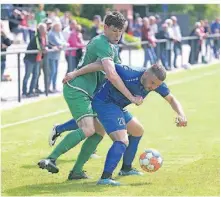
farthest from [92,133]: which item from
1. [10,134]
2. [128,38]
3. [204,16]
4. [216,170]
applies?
[204,16]

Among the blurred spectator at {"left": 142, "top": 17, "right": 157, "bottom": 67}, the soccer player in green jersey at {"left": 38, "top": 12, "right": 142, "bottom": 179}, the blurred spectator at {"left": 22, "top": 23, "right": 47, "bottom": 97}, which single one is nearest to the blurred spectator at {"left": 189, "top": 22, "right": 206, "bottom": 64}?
the blurred spectator at {"left": 142, "top": 17, "right": 157, "bottom": 67}

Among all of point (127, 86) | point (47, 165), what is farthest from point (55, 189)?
point (127, 86)

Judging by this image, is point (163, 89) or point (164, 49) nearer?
point (163, 89)

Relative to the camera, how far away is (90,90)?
9.38 meters

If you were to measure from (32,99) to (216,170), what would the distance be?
9634 mm

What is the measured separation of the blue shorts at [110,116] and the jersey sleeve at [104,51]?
1.75ft

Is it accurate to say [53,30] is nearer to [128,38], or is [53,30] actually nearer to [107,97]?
[107,97]

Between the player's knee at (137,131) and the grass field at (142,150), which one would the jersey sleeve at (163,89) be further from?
the grass field at (142,150)

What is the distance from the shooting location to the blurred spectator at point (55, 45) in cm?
2016

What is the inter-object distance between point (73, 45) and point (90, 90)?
12563 mm

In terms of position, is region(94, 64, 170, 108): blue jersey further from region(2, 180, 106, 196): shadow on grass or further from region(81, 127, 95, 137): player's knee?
region(2, 180, 106, 196): shadow on grass

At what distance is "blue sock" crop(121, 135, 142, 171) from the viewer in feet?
31.1

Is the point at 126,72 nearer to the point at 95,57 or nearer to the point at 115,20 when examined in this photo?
the point at 95,57

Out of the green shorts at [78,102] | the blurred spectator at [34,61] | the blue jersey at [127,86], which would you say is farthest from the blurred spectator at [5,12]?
the blue jersey at [127,86]
